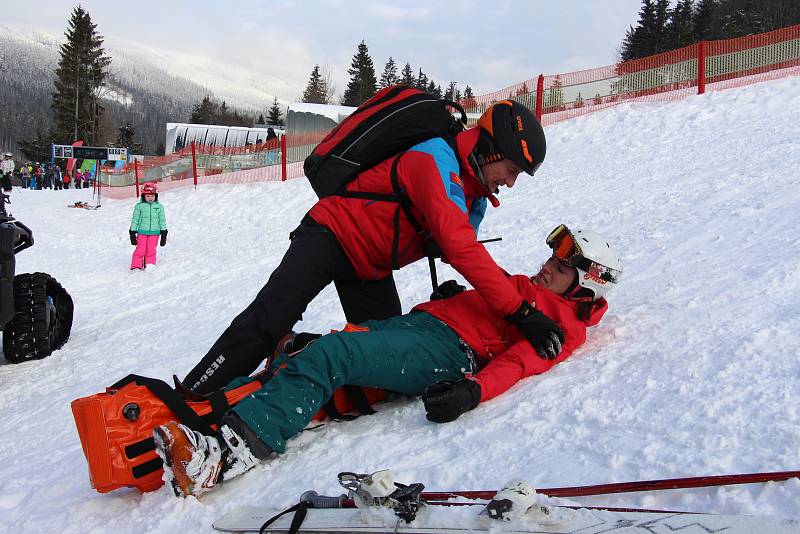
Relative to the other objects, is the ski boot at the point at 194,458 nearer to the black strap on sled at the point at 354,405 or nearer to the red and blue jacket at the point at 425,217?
the black strap on sled at the point at 354,405

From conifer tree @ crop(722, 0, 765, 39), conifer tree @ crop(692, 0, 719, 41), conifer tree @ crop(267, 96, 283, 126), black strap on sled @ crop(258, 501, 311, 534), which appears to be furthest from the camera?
conifer tree @ crop(267, 96, 283, 126)

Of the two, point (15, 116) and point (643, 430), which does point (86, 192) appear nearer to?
point (643, 430)

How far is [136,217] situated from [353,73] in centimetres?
5762

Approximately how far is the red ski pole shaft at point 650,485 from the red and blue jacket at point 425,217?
1.10 m

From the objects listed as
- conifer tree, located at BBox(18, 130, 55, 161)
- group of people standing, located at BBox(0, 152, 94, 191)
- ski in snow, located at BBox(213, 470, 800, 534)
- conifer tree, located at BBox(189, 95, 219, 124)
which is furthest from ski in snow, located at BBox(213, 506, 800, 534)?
conifer tree, located at BBox(189, 95, 219, 124)

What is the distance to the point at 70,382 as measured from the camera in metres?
4.66

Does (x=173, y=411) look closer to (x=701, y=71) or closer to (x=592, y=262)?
(x=592, y=262)

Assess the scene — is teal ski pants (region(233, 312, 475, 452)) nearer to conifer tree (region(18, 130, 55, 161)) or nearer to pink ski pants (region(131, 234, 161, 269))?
pink ski pants (region(131, 234, 161, 269))

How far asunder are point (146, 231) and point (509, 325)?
28.0 feet

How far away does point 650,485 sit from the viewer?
5.69ft

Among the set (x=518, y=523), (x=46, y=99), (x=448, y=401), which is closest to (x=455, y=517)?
(x=518, y=523)

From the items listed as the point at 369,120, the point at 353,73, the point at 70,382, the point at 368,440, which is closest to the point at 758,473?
the point at 368,440

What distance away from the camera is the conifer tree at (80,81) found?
2104 inches

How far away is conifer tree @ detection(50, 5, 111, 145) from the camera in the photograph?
175 feet
